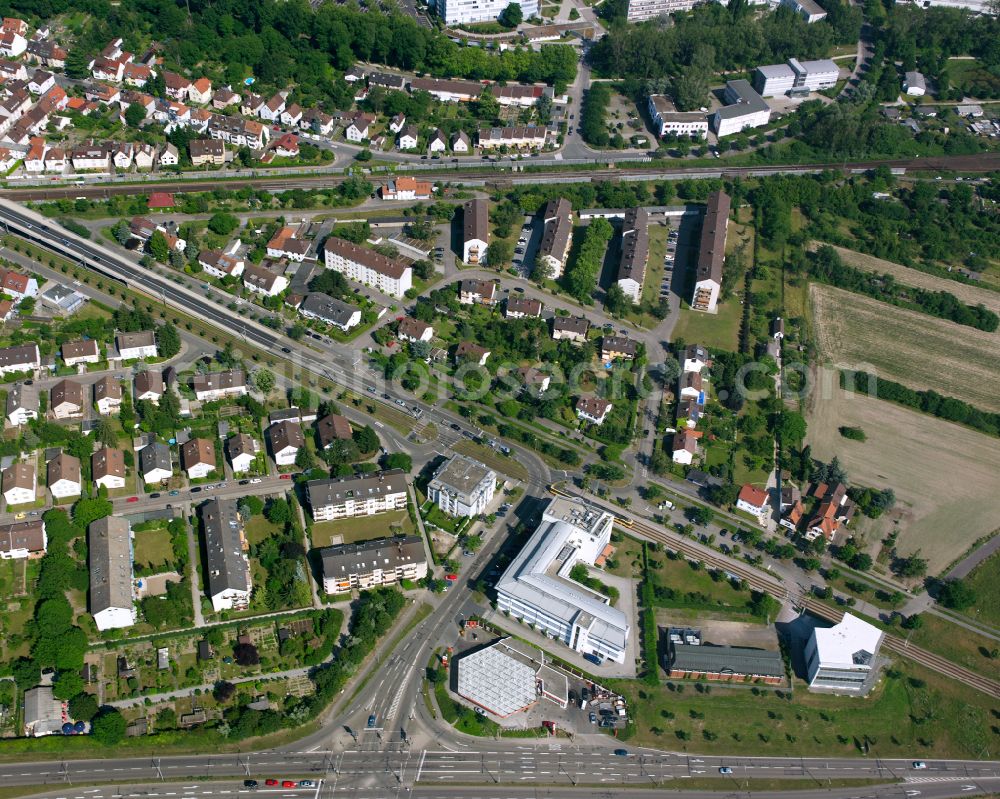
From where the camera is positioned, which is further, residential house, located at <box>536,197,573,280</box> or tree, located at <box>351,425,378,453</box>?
residential house, located at <box>536,197,573,280</box>

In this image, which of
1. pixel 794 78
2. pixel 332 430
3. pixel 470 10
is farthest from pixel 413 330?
pixel 794 78

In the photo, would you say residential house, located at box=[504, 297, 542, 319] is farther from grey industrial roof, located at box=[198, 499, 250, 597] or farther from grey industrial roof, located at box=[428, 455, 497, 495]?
grey industrial roof, located at box=[198, 499, 250, 597]

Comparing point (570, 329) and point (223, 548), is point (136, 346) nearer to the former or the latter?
point (223, 548)

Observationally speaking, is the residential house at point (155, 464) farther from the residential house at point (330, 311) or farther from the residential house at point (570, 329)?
the residential house at point (570, 329)

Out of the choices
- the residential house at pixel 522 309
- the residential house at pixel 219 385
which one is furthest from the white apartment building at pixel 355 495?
the residential house at pixel 522 309

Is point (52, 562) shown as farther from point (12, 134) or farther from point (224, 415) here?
point (12, 134)

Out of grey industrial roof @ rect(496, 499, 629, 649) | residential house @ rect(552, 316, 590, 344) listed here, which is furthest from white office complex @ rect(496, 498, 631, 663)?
residential house @ rect(552, 316, 590, 344)
